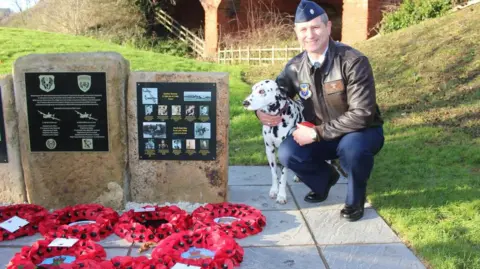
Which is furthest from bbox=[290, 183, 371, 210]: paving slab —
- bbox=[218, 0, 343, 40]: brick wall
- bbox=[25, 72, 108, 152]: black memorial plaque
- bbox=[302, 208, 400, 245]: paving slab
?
bbox=[218, 0, 343, 40]: brick wall

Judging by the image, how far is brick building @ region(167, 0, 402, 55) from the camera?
60.5 ft

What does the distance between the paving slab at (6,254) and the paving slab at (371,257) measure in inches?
93.9

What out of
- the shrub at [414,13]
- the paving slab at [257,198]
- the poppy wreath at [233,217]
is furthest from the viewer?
the shrub at [414,13]

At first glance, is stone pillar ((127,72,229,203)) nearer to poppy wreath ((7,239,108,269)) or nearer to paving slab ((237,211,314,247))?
paving slab ((237,211,314,247))

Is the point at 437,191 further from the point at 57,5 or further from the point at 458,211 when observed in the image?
the point at 57,5

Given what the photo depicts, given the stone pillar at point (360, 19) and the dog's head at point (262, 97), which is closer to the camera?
the dog's head at point (262, 97)

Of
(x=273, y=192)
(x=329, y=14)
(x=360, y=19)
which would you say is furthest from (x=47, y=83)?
(x=329, y=14)

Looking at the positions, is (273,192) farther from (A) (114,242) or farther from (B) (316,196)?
(A) (114,242)

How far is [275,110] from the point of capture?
4.42 meters

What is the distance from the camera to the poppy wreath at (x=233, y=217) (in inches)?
155

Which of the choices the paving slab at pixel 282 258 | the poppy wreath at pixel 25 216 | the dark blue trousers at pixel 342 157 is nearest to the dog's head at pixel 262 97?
the dark blue trousers at pixel 342 157

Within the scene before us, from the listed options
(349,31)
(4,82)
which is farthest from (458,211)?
(349,31)

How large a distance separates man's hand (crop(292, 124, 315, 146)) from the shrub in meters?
12.4

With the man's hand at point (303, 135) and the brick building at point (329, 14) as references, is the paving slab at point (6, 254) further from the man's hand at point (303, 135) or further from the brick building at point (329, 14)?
the brick building at point (329, 14)
